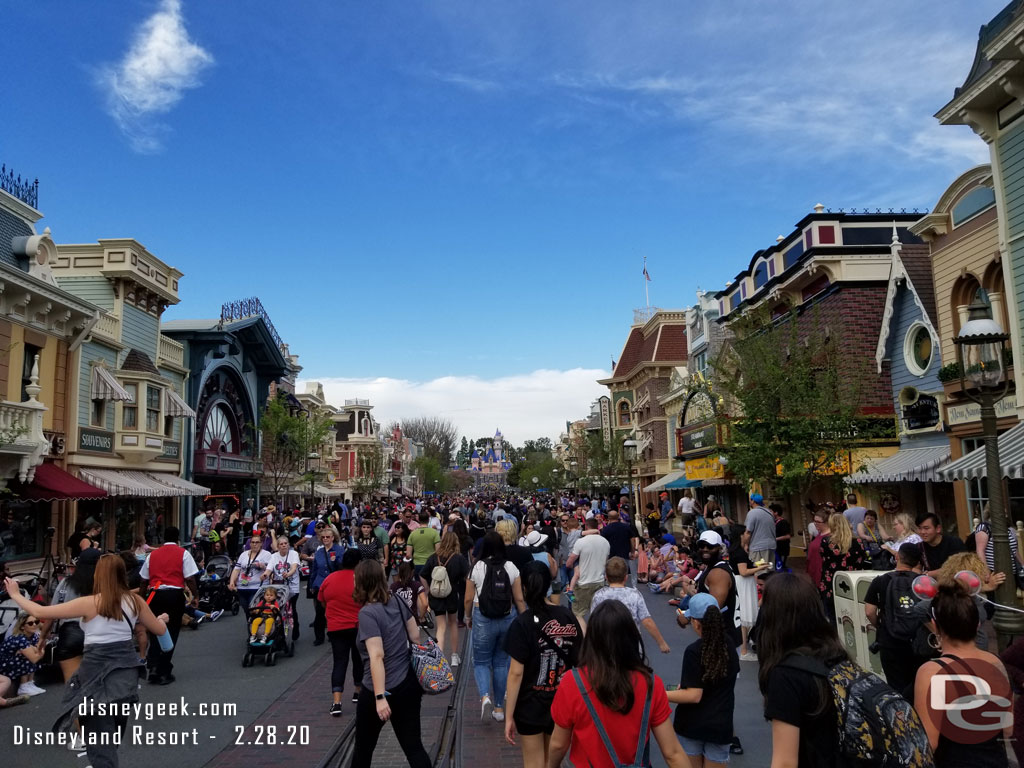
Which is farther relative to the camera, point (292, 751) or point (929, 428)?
point (929, 428)

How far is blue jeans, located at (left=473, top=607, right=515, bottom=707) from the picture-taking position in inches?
275

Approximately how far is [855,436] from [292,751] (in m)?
15.7

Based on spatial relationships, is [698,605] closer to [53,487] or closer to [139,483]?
[53,487]

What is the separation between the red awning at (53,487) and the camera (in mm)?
18141

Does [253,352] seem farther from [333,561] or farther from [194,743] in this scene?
[194,743]

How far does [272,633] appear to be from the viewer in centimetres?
978

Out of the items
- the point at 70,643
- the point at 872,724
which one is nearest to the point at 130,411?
the point at 70,643

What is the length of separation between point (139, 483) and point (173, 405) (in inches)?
153

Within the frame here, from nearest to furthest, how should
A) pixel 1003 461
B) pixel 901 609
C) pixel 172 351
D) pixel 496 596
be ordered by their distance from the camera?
pixel 901 609 < pixel 496 596 < pixel 1003 461 < pixel 172 351

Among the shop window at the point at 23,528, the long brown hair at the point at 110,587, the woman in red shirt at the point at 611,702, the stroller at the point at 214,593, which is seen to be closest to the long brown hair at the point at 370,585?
the long brown hair at the point at 110,587

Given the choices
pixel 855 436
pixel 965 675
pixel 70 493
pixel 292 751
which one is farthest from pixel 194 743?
pixel 855 436

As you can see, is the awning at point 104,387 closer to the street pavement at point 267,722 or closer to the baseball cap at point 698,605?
the street pavement at point 267,722

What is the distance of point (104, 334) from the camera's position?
22.5m

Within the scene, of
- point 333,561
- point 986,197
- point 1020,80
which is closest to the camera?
point 333,561
